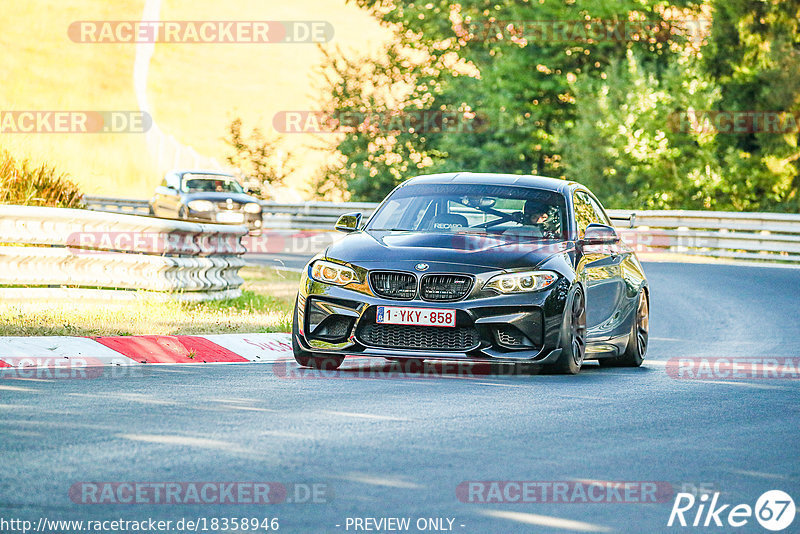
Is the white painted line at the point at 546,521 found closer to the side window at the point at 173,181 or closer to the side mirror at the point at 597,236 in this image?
the side mirror at the point at 597,236

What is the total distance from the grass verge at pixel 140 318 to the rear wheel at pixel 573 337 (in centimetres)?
349

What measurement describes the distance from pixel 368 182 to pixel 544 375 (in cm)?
3805

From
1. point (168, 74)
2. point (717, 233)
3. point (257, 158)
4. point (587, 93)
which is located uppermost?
point (168, 74)

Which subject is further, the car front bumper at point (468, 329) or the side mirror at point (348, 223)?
the side mirror at point (348, 223)

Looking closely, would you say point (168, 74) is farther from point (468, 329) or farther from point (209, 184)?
point (468, 329)

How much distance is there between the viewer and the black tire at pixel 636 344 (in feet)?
40.5

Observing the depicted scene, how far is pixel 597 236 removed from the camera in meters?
11.4

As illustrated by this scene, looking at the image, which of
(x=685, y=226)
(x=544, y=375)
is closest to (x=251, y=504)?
(x=544, y=375)

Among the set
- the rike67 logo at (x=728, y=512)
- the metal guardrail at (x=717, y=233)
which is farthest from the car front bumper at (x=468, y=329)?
the metal guardrail at (x=717, y=233)

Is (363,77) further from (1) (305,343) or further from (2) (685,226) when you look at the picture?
(1) (305,343)

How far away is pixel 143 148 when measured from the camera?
80688 mm

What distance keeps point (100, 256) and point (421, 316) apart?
4.70 m

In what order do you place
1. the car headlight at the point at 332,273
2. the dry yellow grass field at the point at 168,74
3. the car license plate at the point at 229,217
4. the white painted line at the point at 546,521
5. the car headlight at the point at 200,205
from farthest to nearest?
the dry yellow grass field at the point at 168,74 < the car license plate at the point at 229,217 < the car headlight at the point at 200,205 < the car headlight at the point at 332,273 < the white painted line at the point at 546,521

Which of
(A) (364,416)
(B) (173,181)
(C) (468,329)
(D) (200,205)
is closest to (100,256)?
(C) (468,329)
